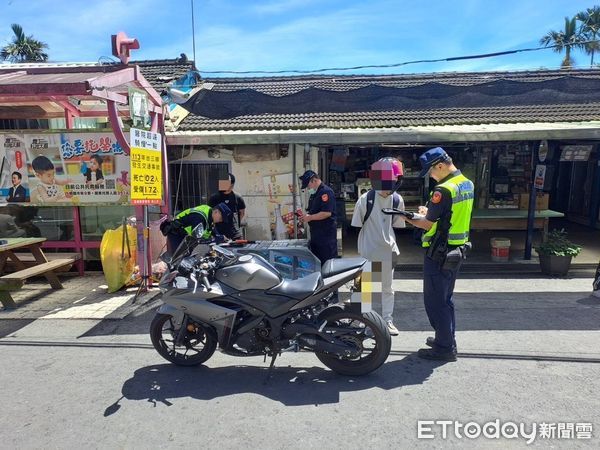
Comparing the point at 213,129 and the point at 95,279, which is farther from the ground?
the point at 213,129

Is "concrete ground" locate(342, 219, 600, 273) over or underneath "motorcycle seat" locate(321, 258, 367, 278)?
underneath

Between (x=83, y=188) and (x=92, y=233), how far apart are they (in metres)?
0.98

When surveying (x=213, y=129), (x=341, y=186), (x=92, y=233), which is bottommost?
(x=92, y=233)

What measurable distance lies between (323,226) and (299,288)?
5.66 feet

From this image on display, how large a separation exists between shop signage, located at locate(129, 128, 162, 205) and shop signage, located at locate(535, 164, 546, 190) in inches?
246

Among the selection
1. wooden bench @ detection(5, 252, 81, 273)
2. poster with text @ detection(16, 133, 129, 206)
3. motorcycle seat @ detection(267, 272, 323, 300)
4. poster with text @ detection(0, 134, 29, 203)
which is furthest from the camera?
poster with text @ detection(0, 134, 29, 203)

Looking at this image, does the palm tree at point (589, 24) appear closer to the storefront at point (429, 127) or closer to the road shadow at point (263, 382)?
the storefront at point (429, 127)

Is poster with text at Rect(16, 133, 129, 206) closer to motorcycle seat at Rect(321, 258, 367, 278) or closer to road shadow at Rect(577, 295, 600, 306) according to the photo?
motorcycle seat at Rect(321, 258, 367, 278)

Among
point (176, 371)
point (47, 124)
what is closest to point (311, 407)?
point (176, 371)

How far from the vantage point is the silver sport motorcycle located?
142 inches

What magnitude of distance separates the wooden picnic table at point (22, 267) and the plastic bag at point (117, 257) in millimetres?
879

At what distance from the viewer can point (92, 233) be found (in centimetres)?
796

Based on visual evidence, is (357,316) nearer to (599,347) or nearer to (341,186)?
(599,347)

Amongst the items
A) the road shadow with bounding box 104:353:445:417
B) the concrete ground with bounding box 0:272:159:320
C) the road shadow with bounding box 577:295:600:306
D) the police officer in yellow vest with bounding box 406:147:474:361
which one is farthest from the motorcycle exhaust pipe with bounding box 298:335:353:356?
the road shadow with bounding box 577:295:600:306
